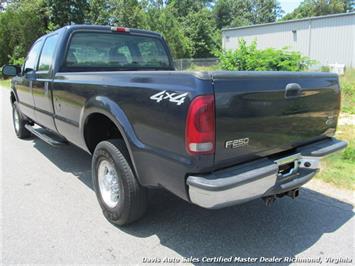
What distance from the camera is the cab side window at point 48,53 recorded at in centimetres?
482

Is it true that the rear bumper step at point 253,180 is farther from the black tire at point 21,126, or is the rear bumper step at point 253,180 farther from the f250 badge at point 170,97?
the black tire at point 21,126

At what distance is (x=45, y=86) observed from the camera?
187 inches

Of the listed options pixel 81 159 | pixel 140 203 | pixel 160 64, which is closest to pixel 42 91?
pixel 81 159

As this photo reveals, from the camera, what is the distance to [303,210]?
3.79 metres

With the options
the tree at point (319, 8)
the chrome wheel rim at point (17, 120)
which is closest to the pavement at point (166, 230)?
the chrome wheel rim at point (17, 120)

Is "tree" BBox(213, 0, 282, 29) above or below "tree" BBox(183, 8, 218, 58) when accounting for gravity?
above

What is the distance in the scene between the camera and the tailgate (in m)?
2.54

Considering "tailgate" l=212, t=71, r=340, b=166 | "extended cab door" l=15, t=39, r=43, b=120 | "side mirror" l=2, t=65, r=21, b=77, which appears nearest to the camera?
"tailgate" l=212, t=71, r=340, b=166

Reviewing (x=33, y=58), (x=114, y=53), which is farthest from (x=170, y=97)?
(x=33, y=58)

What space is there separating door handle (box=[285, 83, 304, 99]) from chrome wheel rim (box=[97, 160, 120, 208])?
176 centimetres

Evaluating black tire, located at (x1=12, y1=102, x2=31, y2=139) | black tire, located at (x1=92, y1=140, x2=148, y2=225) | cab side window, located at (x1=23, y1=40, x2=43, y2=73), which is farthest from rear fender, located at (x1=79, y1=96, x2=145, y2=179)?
black tire, located at (x1=12, y1=102, x2=31, y2=139)

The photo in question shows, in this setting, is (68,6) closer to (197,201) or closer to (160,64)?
(160,64)

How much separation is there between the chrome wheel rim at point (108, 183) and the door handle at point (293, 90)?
1764 mm

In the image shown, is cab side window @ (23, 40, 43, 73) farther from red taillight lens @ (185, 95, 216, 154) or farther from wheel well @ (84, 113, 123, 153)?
red taillight lens @ (185, 95, 216, 154)
